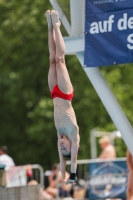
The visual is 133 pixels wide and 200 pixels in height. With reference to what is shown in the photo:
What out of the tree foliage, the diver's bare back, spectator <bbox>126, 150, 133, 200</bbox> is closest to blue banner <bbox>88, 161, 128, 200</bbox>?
spectator <bbox>126, 150, 133, 200</bbox>

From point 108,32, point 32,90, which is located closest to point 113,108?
point 108,32

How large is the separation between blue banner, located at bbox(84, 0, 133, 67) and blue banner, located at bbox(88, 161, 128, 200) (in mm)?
4946

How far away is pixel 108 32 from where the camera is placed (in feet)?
30.8

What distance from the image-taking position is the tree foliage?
21578 mm

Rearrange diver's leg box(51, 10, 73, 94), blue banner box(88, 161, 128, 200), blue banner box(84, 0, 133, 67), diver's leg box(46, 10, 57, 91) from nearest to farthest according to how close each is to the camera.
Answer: diver's leg box(51, 10, 73, 94) < diver's leg box(46, 10, 57, 91) < blue banner box(84, 0, 133, 67) < blue banner box(88, 161, 128, 200)

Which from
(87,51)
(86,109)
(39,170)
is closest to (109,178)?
(39,170)

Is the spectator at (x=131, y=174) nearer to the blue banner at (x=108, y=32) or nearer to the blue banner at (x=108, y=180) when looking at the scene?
the blue banner at (x=108, y=32)

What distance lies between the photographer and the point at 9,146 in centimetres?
2273

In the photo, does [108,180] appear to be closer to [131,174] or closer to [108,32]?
[131,174]

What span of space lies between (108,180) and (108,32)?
213 inches

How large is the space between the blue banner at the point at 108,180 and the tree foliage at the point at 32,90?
23.7ft

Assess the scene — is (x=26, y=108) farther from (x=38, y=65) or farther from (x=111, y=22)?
(x=111, y=22)

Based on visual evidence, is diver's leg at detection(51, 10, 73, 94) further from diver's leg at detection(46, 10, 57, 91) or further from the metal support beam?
the metal support beam

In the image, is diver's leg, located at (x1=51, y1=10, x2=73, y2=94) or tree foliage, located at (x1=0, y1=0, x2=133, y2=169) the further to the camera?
tree foliage, located at (x1=0, y1=0, x2=133, y2=169)
